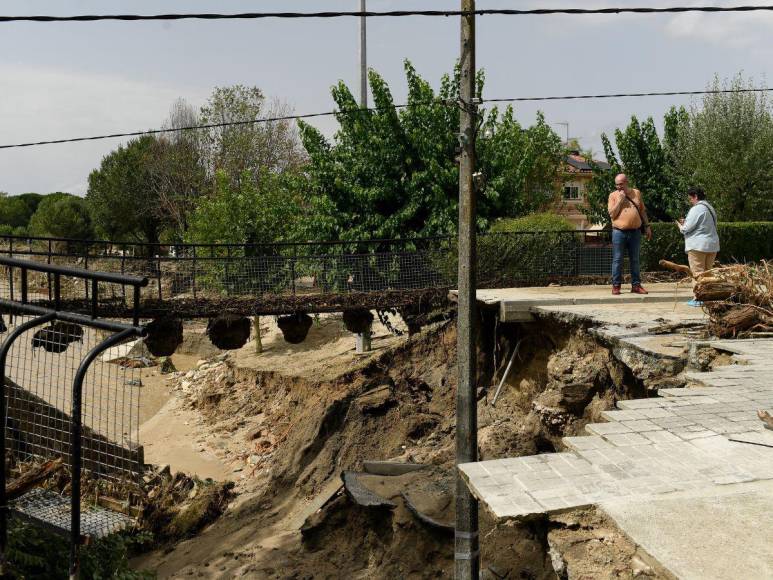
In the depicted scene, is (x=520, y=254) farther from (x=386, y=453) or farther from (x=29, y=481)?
(x=29, y=481)

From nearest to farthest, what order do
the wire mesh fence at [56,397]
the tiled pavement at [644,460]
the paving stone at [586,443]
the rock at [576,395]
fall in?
the tiled pavement at [644,460] → the paving stone at [586,443] → the wire mesh fence at [56,397] → the rock at [576,395]

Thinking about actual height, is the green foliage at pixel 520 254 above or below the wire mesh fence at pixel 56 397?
above

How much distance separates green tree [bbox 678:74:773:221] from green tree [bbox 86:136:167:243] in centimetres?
3445

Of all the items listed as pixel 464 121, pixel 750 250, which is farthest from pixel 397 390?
pixel 750 250

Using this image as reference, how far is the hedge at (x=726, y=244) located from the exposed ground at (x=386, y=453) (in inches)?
201

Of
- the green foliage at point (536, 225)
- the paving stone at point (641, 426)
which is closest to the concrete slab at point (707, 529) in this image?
the paving stone at point (641, 426)

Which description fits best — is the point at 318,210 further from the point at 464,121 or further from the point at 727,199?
the point at 727,199

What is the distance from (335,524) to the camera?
965 centimetres

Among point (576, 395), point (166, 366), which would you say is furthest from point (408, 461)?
point (166, 366)

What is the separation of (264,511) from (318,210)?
918 centimetres

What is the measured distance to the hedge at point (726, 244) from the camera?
52.6 feet

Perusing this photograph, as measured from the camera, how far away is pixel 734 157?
23.7 m

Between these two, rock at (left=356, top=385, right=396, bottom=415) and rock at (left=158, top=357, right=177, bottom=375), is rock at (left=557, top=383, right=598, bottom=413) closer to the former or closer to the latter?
rock at (left=356, top=385, right=396, bottom=415)

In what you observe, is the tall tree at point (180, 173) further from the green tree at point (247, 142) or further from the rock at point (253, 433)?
the rock at point (253, 433)
